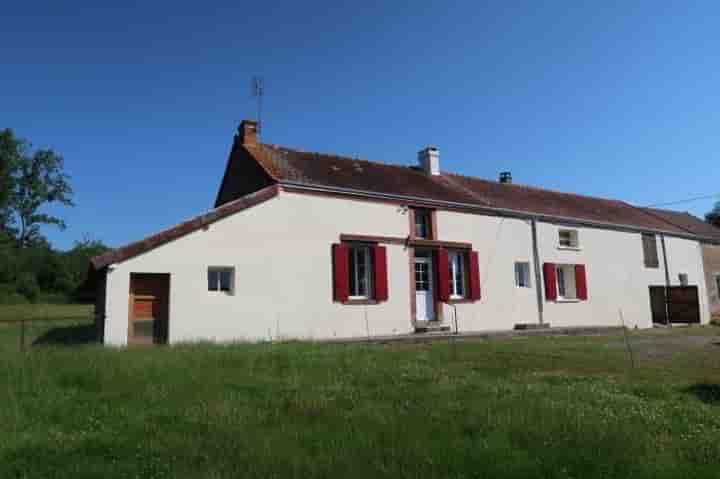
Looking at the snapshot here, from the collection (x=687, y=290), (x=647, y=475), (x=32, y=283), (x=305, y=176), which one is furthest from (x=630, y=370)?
(x=32, y=283)

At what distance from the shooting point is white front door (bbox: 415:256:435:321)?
15.3 m

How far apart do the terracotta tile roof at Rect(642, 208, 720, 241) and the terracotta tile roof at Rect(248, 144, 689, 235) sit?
1789 mm

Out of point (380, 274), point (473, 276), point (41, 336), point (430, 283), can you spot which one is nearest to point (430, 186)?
point (473, 276)

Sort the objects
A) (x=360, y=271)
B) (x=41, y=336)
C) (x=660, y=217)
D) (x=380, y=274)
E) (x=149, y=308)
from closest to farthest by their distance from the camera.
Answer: (x=149, y=308) → (x=380, y=274) → (x=41, y=336) → (x=360, y=271) → (x=660, y=217)

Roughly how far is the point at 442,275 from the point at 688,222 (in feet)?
62.9

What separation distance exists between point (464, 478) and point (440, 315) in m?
11.7

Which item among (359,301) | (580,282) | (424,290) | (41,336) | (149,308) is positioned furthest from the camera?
(580,282)

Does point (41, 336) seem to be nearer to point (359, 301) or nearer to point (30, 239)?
point (359, 301)

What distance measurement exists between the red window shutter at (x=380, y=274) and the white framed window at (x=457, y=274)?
8.69 ft

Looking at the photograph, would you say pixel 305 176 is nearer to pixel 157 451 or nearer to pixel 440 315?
pixel 440 315

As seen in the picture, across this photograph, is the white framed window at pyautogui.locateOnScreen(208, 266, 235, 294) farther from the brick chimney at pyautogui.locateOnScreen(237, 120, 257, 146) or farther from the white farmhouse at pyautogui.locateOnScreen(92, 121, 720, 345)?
the brick chimney at pyautogui.locateOnScreen(237, 120, 257, 146)

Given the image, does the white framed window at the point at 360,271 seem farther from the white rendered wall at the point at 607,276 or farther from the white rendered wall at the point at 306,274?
the white rendered wall at the point at 607,276

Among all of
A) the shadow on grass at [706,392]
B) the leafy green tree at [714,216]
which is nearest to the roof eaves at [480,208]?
the shadow on grass at [706,392]

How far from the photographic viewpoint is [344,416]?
546 cm
